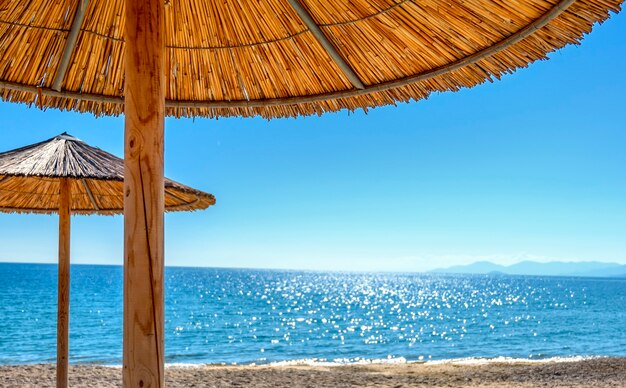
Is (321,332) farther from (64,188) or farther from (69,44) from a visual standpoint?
(69,44)

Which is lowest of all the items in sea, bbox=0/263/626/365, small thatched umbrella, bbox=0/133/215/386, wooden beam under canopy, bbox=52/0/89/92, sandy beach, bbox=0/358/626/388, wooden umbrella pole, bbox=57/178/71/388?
sea, bbox=0/263/626/365

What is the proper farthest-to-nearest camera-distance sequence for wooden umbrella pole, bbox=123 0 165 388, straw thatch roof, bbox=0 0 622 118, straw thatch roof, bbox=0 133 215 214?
straw thatch roof, bbox=0 133 215 214 → straw thatch roof, bbox=0 0 622 118 → wooden umbrella pole, bbox=123 0 165 388

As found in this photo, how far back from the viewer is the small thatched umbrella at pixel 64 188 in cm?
392

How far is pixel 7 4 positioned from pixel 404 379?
28.5 feet

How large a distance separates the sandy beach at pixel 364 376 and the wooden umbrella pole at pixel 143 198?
7277 mm

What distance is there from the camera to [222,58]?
2.61 m

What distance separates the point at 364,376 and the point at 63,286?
6.31 m

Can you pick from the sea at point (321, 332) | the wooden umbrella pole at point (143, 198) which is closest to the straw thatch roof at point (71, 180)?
the wooden umbrella pole at point (143, 198)

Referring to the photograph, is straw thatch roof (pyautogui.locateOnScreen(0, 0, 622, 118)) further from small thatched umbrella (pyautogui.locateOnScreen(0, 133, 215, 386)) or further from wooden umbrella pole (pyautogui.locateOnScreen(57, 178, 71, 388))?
wooden umbrella pole (pyautogui.locateOnScreen(57, 178, 71, 388))

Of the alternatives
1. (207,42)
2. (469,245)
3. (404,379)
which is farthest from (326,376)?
(469,245)

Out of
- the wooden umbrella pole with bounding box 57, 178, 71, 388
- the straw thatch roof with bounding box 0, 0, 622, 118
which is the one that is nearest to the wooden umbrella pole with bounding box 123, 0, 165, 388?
the straw thatch roof with bounding box 0, 0, 622, 118

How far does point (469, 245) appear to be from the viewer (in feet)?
277

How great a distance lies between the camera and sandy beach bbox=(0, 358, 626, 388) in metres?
8.56

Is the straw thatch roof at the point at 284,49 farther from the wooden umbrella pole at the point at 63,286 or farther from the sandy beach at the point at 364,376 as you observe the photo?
the sandy beach at the point at 364,376
